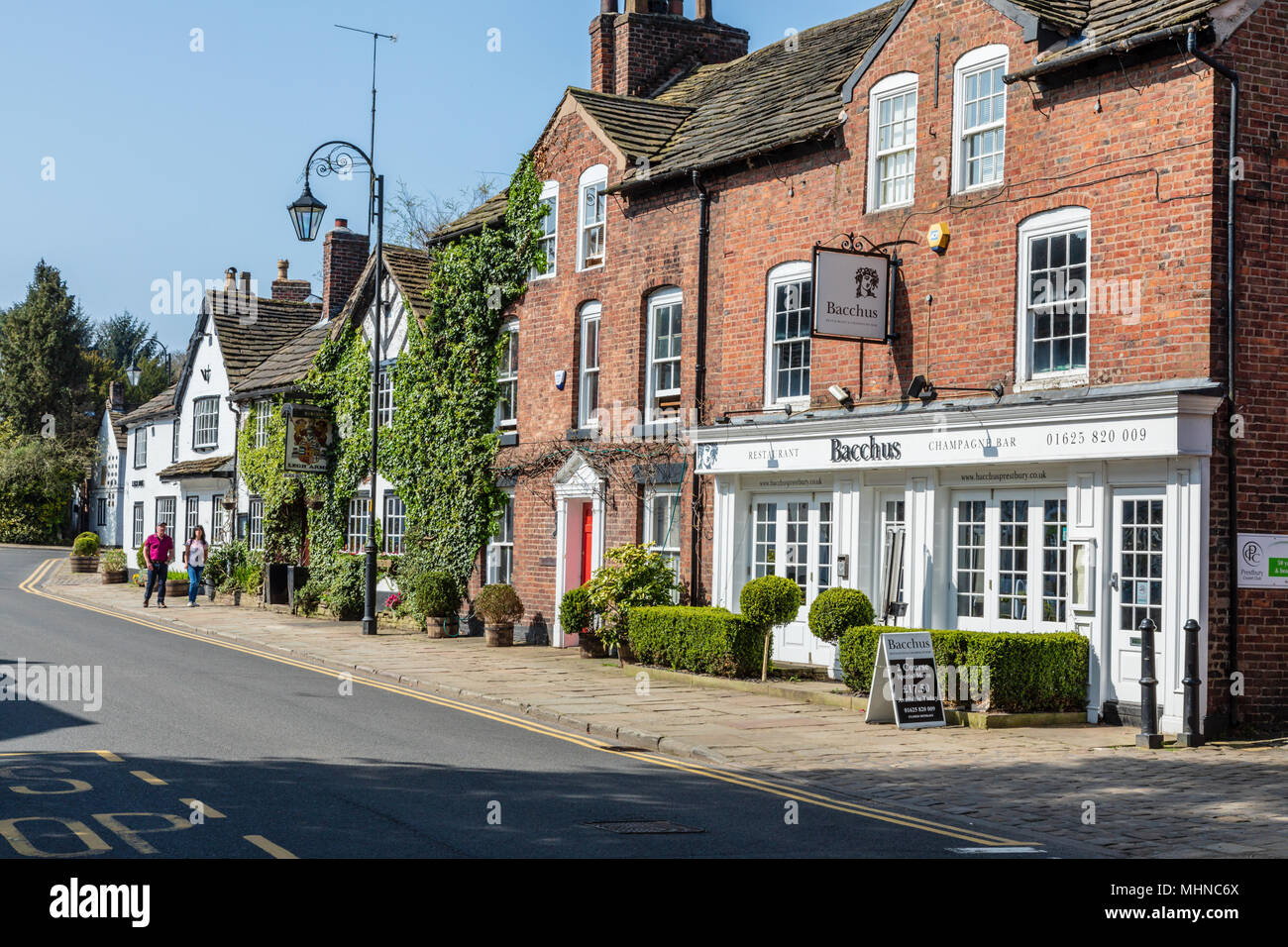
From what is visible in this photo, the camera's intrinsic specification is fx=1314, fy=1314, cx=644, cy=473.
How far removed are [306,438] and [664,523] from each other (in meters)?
13.9

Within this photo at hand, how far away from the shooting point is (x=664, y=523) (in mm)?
22250

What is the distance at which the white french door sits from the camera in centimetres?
1592

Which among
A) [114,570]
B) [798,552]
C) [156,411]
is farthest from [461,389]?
[156,411]

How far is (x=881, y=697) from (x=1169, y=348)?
504cm

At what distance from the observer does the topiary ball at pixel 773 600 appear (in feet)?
59.2

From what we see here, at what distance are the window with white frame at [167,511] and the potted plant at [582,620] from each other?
1057 inches

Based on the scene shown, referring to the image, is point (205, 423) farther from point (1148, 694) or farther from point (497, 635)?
point (1148, 694)

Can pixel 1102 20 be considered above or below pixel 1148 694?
above

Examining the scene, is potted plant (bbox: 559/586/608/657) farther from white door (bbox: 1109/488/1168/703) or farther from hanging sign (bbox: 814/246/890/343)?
white door (bbox: 1109/488/1168/703)

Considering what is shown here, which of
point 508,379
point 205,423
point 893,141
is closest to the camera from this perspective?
point 893,141

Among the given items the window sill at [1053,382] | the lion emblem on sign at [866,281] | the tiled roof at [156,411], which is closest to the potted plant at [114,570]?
the tiled roof at [156,411]

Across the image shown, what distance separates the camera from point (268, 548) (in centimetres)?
3575
